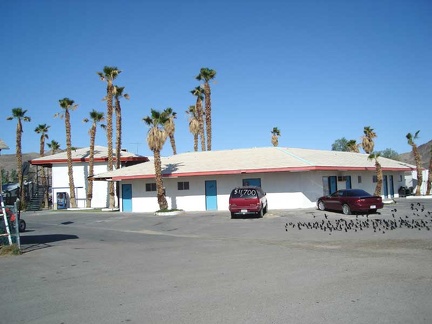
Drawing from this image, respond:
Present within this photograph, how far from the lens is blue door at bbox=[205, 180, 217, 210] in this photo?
30.7 metres

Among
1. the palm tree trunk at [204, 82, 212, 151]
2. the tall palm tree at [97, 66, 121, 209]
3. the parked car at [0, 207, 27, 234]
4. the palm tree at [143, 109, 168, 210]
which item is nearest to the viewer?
the parked car at [0, 207, 27, 234]

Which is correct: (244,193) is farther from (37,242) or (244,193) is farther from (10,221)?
(10,221)

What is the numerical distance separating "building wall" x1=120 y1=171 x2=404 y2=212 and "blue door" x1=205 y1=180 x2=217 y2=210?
254mm

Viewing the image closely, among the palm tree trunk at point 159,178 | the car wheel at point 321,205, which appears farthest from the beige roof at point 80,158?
the car wheel at point 321,205

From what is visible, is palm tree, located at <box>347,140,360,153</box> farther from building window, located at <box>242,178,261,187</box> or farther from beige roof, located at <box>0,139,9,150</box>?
beige roof, located at <box>0,139,9,150</box>

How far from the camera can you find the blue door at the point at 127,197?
3262cm

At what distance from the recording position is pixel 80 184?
4316 centimetres

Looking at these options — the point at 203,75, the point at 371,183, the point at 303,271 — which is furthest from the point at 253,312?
the point at 203,75

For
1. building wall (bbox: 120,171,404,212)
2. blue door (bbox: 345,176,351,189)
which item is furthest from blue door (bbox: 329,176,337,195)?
blue door (bbox: 345,176,351,189)

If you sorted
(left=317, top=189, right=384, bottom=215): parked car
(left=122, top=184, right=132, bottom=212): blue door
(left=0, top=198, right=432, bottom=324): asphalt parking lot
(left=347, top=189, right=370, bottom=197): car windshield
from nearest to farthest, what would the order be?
(left=0, top=198, right=432, bottom=324): asphalt parking lot, (left=317, top=189, right=384, bottom=215): parked car, (left=347, top=189, right=370, bottom=197): car windshield, (left=122, top=184, right=132, bottom=212): blue door

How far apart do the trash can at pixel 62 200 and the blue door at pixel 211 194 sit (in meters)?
20.0

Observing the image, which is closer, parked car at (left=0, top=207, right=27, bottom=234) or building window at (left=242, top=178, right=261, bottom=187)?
parked car at (left=0, top=207, right=27, bottom=234)

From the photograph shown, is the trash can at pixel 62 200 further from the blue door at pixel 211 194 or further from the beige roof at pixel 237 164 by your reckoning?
the blue door at pixel 211 194

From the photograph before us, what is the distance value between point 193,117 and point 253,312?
154 feet
